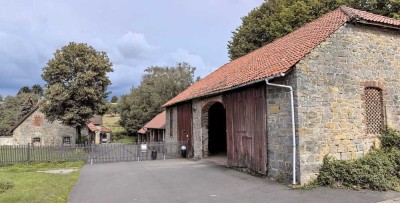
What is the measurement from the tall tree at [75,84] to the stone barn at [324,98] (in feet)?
52.7

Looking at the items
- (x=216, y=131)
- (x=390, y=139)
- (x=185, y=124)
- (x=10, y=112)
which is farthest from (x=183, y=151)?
(x=10, y=112)

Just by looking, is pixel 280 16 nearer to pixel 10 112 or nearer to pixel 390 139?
pixel 390 139

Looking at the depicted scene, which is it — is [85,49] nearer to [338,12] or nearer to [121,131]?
[338,12]

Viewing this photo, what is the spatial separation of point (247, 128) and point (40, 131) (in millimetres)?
26884

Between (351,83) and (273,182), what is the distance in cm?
428

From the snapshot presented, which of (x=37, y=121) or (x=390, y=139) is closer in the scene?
(x=390, y=139)

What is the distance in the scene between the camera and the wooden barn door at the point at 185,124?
63.2 feet

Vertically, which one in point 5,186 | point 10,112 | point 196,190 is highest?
point 10,112

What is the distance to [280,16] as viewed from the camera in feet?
75.7

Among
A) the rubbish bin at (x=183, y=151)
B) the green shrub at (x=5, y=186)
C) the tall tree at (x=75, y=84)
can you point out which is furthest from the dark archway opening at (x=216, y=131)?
the green shrub at (x=5, y=186)

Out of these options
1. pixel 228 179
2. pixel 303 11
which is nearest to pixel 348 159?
pixel 228 179

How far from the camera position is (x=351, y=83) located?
418 inches

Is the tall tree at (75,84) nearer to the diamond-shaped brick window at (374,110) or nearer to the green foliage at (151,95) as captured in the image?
the diamond-shaped brick window at (374,110)

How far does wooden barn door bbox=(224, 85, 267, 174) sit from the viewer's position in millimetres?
11352
